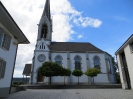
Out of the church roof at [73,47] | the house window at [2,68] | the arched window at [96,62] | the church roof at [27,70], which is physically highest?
the church roof at [73,47]

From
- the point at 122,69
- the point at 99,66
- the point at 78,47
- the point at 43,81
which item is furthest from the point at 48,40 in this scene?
the point at 122,69

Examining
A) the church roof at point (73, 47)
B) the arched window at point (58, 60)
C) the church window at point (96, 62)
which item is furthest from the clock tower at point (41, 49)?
the church window at point (96, 62)

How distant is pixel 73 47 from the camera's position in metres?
34.2

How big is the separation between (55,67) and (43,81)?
27.0ft

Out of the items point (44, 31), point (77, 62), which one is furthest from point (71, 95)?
point (44, 31)

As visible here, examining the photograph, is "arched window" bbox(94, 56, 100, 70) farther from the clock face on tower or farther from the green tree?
the clock face on tower

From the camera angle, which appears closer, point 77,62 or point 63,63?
point 63,63

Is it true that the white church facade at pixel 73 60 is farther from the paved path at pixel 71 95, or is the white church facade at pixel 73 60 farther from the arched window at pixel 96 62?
the paved path at pixel 71 95

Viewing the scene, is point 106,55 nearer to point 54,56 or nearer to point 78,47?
point 78,47

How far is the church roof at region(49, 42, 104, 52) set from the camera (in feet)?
105

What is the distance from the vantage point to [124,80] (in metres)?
16.1

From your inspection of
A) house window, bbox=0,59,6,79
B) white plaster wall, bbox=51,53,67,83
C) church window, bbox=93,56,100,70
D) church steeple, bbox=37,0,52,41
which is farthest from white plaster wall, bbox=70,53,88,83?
house window, bbox=0,59,6,79

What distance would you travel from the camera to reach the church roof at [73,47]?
32.1 meters

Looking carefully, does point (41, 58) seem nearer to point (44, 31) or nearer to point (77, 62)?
point (77, 62)
